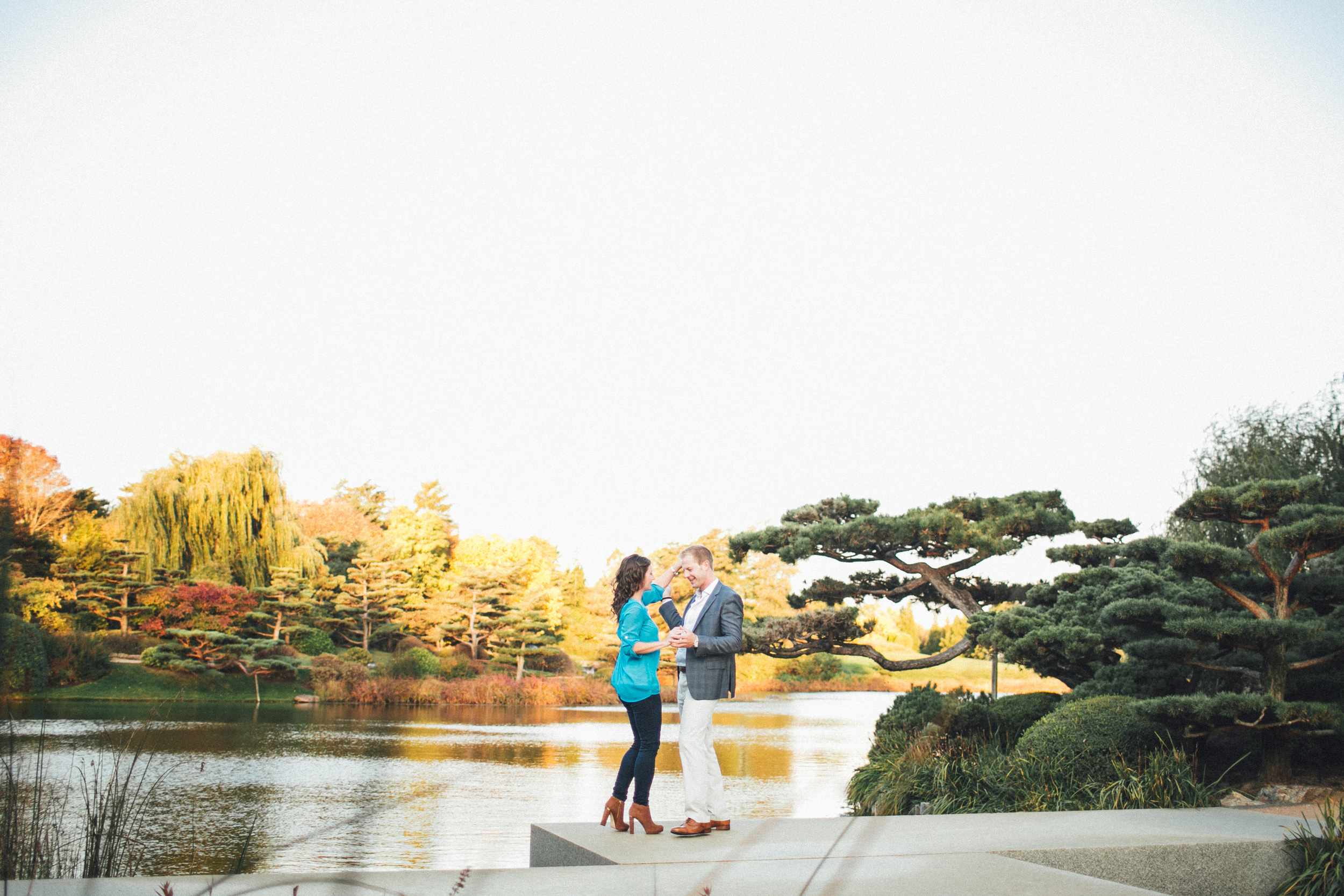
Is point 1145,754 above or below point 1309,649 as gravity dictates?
below

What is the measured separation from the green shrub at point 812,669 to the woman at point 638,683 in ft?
120

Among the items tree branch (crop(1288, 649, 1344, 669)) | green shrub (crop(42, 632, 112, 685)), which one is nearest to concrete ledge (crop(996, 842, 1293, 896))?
tree branch (crop(1288, 649, 1344, 669))

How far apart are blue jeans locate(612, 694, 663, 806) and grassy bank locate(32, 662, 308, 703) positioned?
67.6 ft

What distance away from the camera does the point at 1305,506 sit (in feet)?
28.2

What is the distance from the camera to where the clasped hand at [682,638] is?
4.74 m

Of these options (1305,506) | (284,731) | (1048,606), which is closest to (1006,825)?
(1305,506)

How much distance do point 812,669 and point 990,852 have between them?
37676 millimetres

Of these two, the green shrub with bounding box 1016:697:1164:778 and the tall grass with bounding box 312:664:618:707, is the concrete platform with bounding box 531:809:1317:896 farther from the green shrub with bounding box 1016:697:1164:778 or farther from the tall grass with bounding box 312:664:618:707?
the tall grass with bounding box 312:664:618:707

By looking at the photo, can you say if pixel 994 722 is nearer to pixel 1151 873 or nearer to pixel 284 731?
pixel 1151 873

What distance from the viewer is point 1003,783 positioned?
845cm

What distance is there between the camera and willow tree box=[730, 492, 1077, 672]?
41.0 feet

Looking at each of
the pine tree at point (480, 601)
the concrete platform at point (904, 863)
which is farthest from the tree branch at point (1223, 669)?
the pine tree at point (480, 601)

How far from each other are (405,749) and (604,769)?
3.58 metres

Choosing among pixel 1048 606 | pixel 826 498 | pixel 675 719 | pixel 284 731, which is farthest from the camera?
pixel 675 719
